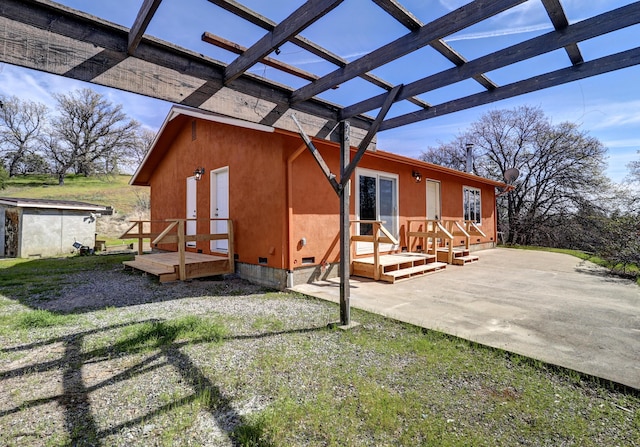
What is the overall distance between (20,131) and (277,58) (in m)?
32.8

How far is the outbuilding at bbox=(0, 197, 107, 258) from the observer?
11414 millimetres

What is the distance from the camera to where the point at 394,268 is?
6.50 metres

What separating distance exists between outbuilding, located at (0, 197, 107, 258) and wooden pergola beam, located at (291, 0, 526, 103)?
1364 centimetres

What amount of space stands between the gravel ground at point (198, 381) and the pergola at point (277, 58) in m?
0.94

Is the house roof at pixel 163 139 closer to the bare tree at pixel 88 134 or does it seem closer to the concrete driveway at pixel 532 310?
the concrete driveway at pixel 532 310

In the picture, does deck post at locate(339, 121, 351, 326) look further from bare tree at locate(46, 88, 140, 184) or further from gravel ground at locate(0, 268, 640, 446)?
bare tree at locate(46, 88, 140, 184)

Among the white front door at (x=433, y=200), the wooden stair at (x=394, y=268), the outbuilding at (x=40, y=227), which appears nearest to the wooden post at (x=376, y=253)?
the wooden stair at (x=394, y=268)

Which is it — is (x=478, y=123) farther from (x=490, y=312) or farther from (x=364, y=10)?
(x=364, y=10)

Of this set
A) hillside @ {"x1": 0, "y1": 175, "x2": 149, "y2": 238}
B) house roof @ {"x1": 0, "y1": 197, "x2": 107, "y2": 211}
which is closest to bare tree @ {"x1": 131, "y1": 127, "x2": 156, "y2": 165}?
hillside @ {"x1": 0, "y1": 175, "x2": 149, "y2": 238}

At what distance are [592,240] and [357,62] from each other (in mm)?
9278

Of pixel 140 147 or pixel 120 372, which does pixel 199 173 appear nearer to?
pixel 120 372

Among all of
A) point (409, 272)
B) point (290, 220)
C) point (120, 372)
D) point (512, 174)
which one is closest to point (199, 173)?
point (290, 220)

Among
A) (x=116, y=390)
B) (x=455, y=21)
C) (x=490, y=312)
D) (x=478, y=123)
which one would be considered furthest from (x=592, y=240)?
(x=478, y=123)

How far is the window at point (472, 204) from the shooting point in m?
11.6
